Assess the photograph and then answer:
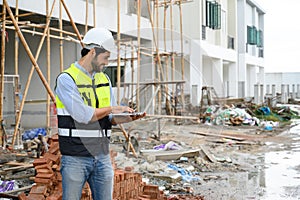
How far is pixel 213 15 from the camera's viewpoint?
24516 millimetres

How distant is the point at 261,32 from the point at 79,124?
40019 mm

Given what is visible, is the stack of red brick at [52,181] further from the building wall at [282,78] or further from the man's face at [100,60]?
the building wall at [282,78]

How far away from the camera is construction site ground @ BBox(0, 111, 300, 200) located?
6.20m

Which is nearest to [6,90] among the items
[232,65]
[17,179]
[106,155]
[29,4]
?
[29,4]

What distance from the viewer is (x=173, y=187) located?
20.8 feet

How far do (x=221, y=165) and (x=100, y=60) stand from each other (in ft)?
19.8

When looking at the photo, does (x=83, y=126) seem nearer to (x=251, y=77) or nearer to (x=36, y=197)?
(x=36, y=197)

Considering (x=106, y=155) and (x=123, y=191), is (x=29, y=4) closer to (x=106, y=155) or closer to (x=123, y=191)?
(x=123, y=191)

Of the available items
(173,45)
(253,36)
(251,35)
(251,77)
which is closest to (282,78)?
(251,77)

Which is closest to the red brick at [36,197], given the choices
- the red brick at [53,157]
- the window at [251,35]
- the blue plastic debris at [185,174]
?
the red brick at [53,157]

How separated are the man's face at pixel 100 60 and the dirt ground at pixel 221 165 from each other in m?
3.10

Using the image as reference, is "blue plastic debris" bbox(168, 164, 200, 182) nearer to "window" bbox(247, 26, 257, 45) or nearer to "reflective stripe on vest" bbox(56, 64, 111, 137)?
"reflective stripe on vest" bbox(56, 64, 111, 137)

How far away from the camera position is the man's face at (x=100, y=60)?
284 centimetres

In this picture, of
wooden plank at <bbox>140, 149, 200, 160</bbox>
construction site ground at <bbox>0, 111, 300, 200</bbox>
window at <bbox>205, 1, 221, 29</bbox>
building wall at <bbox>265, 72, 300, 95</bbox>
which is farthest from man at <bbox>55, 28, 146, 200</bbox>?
building wall at <bbox>265, 72, 300, 95</bbox>
